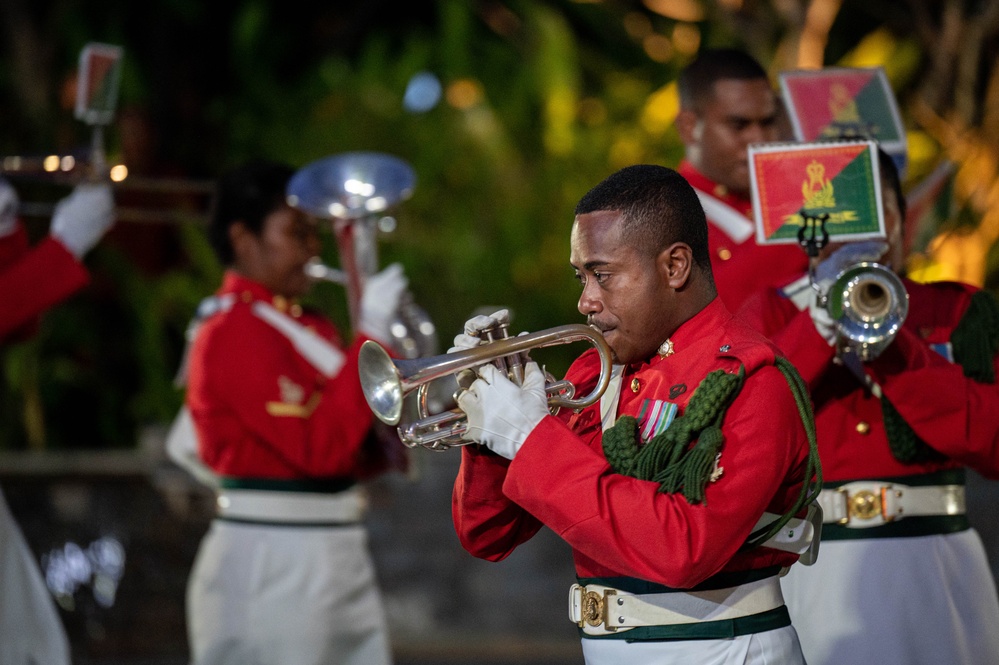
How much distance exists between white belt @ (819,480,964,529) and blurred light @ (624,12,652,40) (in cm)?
622

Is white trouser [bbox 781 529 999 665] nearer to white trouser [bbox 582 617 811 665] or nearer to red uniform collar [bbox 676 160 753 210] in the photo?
white trouser [bbox 582 617 811 665]

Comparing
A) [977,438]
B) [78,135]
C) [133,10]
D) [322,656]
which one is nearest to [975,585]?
[977,438]

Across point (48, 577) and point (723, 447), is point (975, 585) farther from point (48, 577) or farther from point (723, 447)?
point (48, 577)

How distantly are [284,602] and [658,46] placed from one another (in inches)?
230

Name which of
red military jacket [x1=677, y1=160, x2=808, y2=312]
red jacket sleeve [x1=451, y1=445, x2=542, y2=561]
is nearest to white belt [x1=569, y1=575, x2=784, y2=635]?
red jacket sleeve [x1=451, y1=445, x2=542, y2=561]

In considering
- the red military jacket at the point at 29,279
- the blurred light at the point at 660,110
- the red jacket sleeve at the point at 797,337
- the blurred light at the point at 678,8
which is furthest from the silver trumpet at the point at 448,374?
the blurred light at the point at 678,8

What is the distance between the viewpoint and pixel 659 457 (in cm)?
256

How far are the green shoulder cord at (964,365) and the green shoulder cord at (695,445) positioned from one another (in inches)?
35.0

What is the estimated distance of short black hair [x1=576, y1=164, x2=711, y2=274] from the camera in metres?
2.64

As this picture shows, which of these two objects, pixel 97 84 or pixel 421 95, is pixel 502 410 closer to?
pixel 97 84

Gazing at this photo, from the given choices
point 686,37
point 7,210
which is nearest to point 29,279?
point 7,210

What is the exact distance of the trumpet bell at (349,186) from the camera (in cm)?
476

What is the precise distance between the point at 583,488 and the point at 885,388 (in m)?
1.15

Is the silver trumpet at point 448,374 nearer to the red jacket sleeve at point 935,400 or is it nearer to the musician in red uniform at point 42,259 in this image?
the red jacket sleeve at point 935,400
